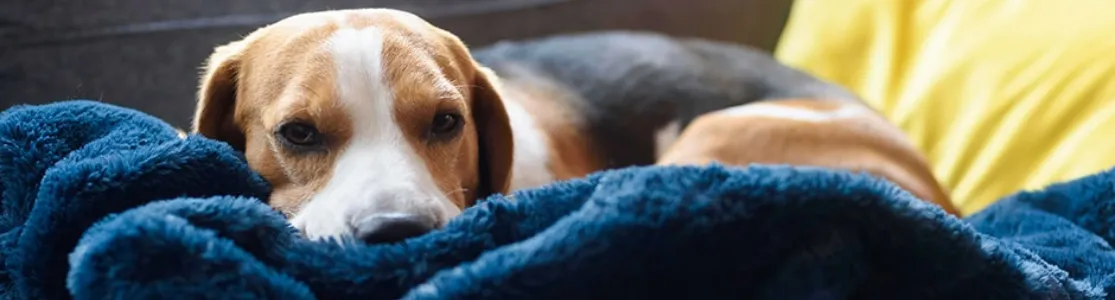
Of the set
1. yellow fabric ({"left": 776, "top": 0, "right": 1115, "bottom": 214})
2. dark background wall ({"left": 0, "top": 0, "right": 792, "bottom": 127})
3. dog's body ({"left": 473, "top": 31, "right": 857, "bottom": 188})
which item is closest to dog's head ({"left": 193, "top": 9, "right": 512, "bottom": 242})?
dark background wall ({"left": 0, "top": 0, "right": 792, "bottom": 127})

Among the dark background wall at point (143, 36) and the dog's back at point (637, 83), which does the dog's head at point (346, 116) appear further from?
the dog's back at point (637, 83)

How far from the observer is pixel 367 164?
44.4 inches

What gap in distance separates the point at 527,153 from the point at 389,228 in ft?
2.38

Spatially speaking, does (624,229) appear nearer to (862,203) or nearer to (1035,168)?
(862,203)

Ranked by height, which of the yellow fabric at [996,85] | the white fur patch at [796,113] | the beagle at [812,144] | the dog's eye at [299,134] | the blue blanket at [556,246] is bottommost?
the blue blanket at [556,246]

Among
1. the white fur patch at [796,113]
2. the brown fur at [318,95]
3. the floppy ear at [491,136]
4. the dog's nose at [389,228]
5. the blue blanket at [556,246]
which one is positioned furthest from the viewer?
the white fur patch at [796,113]

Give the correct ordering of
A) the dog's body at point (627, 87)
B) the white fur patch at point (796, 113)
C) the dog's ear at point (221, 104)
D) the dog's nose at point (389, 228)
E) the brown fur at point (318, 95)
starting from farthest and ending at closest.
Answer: the dog's body at point (627, 87)
the white fur patch at point (796, 113)
the dog's ear at point (221, 104)
the brown fur at point (318, 95)
the dog's nose at point (389, 228)

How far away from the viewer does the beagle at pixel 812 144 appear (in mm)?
1571

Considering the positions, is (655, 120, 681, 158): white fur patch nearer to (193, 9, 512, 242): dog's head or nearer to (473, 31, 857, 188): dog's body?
(473, 31, 857, 188): dog's body

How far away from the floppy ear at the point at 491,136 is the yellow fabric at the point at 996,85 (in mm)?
809

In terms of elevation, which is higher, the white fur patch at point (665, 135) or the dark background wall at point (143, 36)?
the white fur patch at point (665, 135)

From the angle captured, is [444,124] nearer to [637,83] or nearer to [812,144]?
[812,144]

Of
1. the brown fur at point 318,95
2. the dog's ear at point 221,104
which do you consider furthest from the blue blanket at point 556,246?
the dog's ear at point 221,104

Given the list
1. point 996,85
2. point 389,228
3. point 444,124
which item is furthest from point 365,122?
point 996,85
